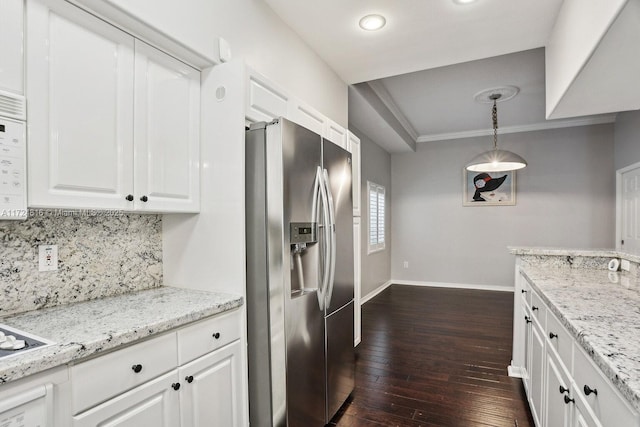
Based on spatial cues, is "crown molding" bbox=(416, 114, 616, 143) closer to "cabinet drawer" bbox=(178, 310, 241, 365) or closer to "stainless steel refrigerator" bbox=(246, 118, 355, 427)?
"stainless steel refrigerator" bbox=(246, 118, 355, 427)

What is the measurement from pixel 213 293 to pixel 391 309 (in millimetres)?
3614

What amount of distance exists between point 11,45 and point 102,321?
99 cm

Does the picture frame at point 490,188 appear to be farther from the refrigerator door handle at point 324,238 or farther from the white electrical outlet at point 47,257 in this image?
the white electrical outlet at point 47,257

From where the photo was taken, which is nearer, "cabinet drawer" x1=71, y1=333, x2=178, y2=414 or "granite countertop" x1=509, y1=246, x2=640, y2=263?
"cabinet drawer" x1=71, y1=333, x2=178, y2=414

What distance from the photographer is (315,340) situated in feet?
6.43

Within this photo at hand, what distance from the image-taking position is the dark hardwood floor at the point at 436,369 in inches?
89.3

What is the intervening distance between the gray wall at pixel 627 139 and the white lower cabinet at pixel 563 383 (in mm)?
3520

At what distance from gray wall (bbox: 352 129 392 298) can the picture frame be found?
141 centimetres

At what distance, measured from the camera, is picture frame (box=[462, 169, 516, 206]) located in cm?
595

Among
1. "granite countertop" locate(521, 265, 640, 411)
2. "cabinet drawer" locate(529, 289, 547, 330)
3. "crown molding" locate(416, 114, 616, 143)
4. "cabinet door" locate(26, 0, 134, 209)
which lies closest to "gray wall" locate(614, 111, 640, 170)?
"crown molding" locate(416, 114, 616, 143)

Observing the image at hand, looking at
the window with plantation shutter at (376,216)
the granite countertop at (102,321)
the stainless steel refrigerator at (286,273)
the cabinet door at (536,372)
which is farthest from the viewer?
the window with plantation shutter at (376,216)

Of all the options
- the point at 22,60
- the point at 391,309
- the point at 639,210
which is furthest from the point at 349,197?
the point at 639,210

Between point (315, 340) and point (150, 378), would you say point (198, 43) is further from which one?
point (315, 340)

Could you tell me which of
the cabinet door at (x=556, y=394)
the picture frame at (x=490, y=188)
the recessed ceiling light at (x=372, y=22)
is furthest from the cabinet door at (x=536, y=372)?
the picture frame at (x=490, y=188)
